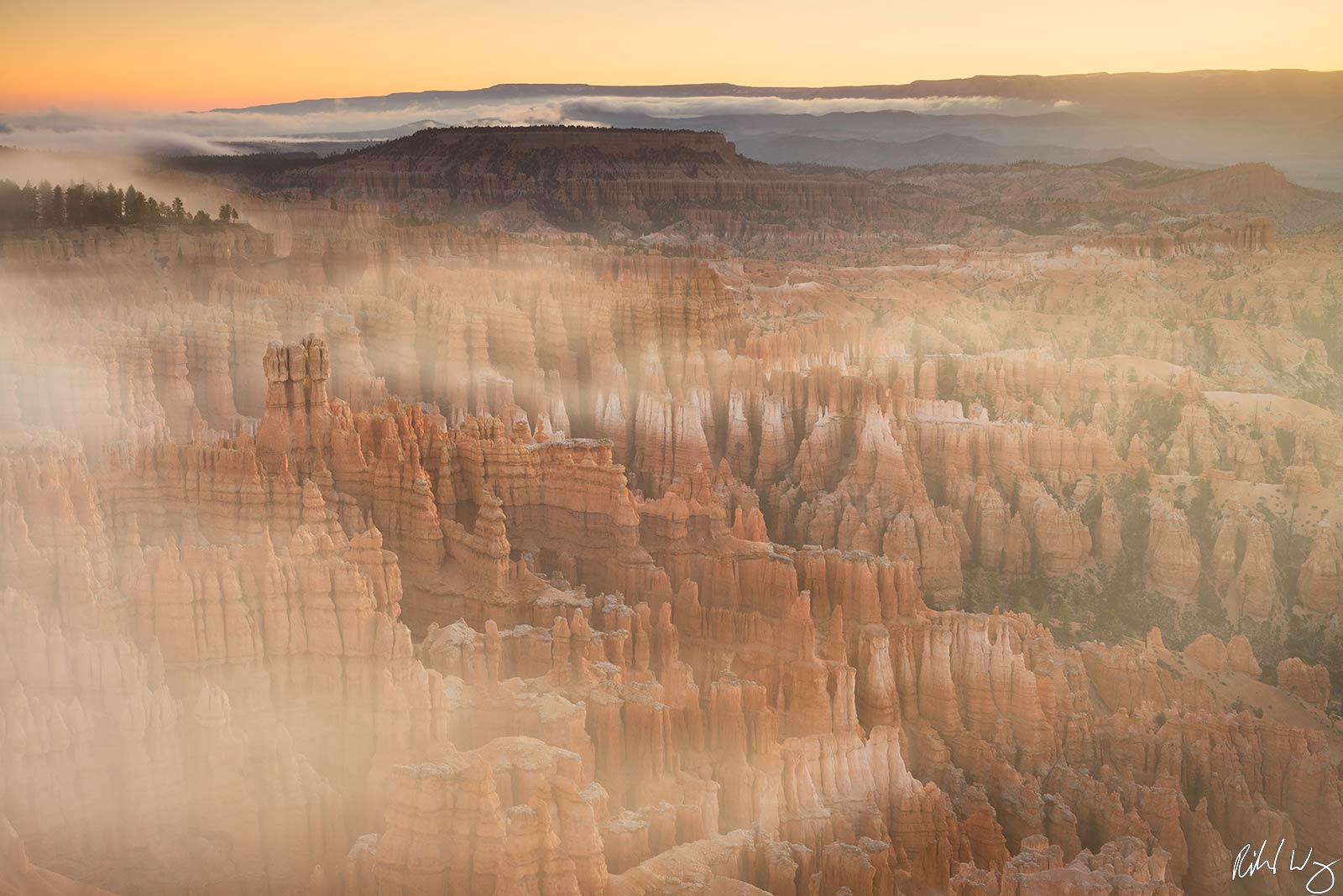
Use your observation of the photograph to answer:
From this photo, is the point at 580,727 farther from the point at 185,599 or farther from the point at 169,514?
the point at 169,514

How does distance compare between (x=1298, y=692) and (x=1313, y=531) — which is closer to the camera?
(x=1298, y=692)

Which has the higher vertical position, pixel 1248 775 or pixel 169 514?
pixel 169 514

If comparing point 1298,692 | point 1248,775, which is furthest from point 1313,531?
point 1248,775
